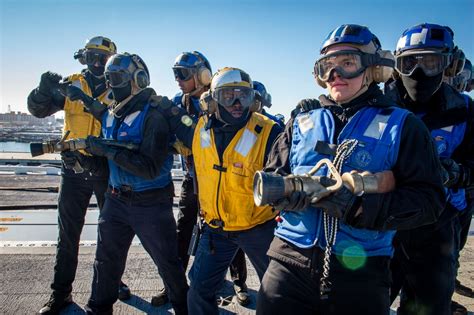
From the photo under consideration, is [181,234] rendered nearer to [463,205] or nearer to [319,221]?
[319,221]

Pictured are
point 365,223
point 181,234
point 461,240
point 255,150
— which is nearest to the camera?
point 365,223

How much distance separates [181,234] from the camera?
161 inches

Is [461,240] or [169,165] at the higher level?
[169,165]

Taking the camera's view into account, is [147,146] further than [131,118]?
No

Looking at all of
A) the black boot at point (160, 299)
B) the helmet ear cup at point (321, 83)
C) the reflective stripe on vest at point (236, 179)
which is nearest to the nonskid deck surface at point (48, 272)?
the black boot at point (160, 299)

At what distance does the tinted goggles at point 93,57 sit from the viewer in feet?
13.6

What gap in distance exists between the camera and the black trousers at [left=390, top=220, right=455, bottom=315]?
239 cm

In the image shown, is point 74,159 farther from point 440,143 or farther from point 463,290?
point 463,290

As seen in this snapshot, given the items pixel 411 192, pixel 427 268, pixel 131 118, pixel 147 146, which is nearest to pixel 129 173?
pixel 147 146

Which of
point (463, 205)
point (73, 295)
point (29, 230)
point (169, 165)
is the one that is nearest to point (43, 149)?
point (169, 165)

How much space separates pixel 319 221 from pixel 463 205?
1.59 metres

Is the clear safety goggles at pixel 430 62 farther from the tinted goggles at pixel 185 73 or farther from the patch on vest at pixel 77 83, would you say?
the patch on vest at pixel 77 83

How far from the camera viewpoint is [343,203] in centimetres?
167

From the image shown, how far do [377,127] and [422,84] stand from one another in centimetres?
125
